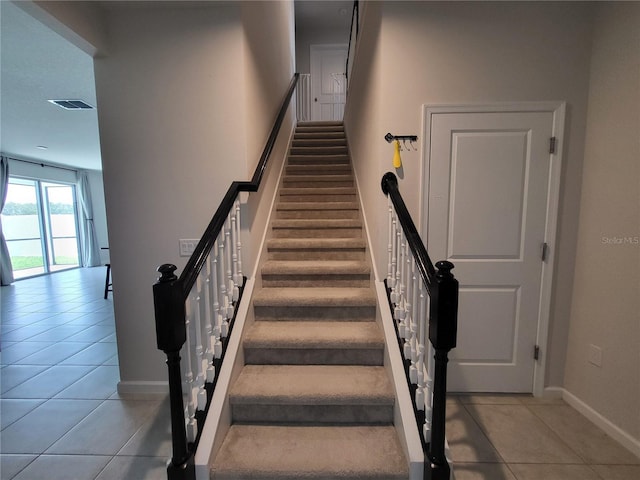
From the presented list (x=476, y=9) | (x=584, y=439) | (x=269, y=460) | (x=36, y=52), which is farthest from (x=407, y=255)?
(x=36, y=52)

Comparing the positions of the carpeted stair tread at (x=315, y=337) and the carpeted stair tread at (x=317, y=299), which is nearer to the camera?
the carpeted stair tread at (x=315, y=337)

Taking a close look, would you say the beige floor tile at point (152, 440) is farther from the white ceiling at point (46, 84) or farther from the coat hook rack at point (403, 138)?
the white ceiling at point (46, 84)

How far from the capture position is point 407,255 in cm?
151

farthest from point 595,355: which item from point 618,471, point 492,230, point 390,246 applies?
point 390,246

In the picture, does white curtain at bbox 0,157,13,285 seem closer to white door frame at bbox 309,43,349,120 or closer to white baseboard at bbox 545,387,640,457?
white door frame at bbox 309,43,349,120

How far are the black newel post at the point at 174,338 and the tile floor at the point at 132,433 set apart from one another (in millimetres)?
412

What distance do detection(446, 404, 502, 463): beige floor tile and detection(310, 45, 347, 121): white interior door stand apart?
5971mm

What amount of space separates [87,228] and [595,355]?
10.1 meters

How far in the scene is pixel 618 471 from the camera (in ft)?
4.70

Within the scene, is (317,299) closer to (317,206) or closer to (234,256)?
(234,256)

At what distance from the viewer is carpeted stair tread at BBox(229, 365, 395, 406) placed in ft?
4.82

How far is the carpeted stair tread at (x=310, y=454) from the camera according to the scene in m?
1.23

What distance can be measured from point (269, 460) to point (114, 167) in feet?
6.64

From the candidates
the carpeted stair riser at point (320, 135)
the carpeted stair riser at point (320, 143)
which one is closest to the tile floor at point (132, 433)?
the carpeted stair riser at point (320, 143)
